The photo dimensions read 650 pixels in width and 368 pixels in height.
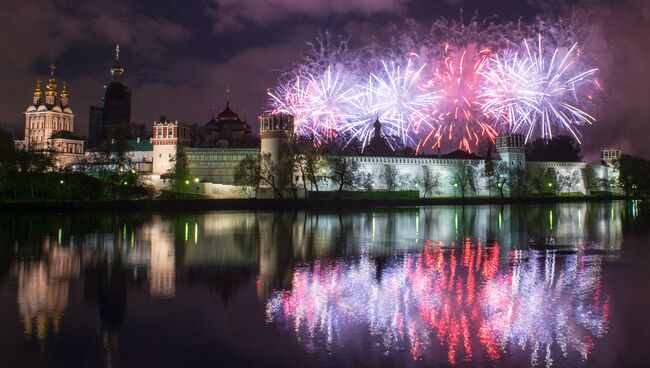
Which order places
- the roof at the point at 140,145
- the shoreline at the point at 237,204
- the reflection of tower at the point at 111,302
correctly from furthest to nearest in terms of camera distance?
the roof at the point at 140,145, the shoreline at the point at 237,204, the reflection of tower at the point at 111,302

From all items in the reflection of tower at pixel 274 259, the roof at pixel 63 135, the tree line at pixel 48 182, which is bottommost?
the reflection of tower at pixel 274 259

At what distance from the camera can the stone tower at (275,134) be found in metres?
59.3

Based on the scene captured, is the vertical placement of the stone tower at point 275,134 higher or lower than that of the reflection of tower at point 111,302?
higher

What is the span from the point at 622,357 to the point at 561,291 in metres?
3.99

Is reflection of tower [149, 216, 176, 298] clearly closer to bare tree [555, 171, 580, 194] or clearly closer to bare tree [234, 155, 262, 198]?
bare tree [234, 155, 262, 198]

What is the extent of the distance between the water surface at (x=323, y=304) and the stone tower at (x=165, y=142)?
4785cm

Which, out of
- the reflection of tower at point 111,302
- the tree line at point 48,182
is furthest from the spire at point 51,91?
the reflection of tower at point 111,302

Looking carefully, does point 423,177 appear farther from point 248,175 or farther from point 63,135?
point 63,135

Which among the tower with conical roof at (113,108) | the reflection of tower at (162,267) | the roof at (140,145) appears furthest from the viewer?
the tower with conical roof at (113,108)

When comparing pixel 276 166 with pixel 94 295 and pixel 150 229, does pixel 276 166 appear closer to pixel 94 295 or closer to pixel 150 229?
pixel 150 229

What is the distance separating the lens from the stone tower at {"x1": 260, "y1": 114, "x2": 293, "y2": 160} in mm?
59312

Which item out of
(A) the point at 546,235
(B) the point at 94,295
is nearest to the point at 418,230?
(A) the point at 546,235

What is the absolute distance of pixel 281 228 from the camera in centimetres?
2642

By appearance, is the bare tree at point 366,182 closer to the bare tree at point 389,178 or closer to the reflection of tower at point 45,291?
the bare tree at point 389,178
